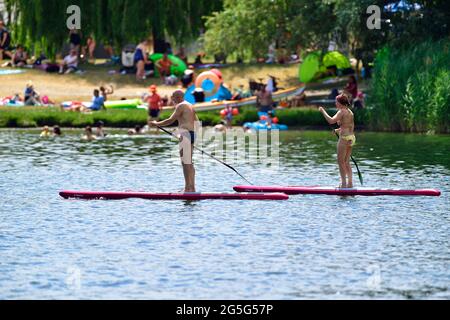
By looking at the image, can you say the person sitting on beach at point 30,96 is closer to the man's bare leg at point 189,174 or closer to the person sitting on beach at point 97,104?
the person sitting on beach at point 97,104

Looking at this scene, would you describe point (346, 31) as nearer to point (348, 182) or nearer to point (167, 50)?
point (167, 50)

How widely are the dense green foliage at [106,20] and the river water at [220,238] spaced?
22.9 m

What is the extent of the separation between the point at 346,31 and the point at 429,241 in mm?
29407

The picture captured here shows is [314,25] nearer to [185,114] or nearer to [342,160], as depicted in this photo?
[342,160]

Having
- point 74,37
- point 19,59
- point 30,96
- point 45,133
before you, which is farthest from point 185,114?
point 19,59

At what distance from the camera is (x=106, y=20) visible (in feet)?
191

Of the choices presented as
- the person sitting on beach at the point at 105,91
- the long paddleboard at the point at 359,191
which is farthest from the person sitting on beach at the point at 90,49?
the long paddleboard at the point at 359,191

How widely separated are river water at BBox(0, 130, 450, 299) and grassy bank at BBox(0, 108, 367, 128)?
46.2 feet


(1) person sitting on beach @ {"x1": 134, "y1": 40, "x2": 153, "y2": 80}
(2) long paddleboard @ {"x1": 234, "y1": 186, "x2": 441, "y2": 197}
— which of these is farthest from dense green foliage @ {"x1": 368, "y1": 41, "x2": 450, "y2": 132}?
(2) long paddleboard @ {"x1": 234, "y1": 186, "x2": 441, "y2": 197}

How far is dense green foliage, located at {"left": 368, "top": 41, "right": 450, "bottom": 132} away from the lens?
44719 millimetres

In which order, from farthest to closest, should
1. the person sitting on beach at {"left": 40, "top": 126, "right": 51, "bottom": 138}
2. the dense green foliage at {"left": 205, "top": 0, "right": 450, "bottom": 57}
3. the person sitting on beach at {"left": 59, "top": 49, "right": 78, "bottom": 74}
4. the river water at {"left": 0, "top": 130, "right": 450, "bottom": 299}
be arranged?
the person sitting on beach at {"left": 59, "top": 49, "right": 78, "bottom": 74}
the dense green foliage at {"left": 205, "top": 0, "right": 450, "bottom": 57}
the person sitting on beach at {"left": 40, "top": 126, "right": 51, "bottom": 138}
the river water at {"left": 0, "top": 130, "right": 450, "bottom": 299}

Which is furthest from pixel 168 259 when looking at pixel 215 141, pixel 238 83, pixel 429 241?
pixel 238 83

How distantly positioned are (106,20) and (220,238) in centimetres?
3702

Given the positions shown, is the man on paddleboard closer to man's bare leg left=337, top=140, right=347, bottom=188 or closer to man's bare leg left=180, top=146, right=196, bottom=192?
man's bare leg left=180, top=146, right=196, bottom=192
